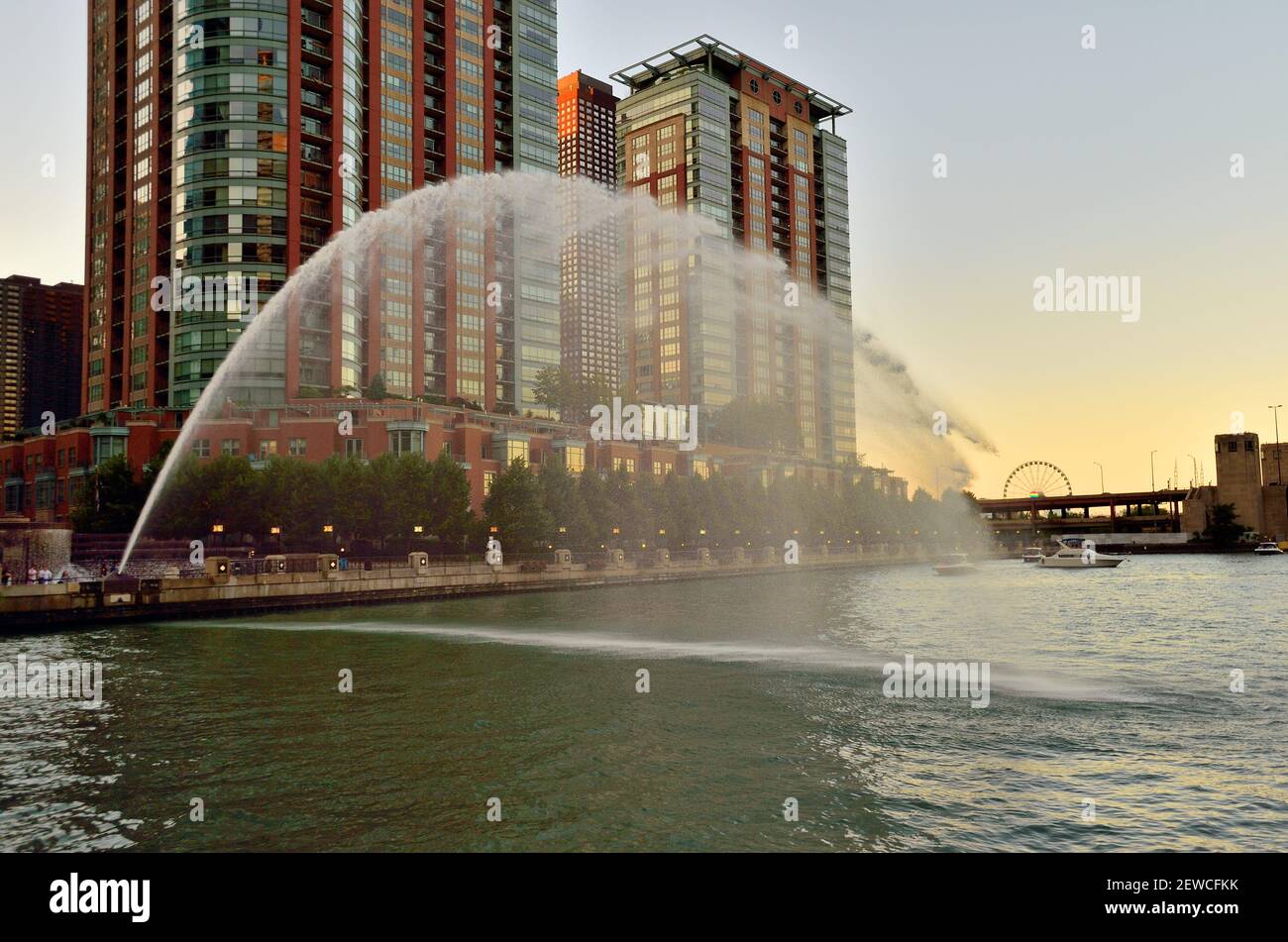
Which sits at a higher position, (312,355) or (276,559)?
(312,355)

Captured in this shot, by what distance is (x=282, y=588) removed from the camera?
Answer: 64.6 m

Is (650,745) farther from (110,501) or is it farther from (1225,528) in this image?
(1225,528)

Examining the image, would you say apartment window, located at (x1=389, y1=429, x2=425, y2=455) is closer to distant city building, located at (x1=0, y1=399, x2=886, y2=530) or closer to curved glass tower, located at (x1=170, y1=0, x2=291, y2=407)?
distant city building, located at (x1=0, y1=399, x2=886, y2=530)

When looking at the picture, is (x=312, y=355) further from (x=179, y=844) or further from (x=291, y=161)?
(x=179, y=844)

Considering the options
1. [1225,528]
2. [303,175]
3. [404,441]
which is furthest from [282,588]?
[1225,528]

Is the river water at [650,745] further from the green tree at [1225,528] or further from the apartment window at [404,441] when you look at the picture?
the green tree at [1225,528]

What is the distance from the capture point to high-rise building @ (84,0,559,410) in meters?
118

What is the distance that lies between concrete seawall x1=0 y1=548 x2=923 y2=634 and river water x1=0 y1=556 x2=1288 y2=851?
5.65 m

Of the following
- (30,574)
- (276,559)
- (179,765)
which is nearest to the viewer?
(179,765)

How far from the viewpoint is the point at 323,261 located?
115 metres

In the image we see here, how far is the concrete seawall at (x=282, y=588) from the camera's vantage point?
52938 millimetres
